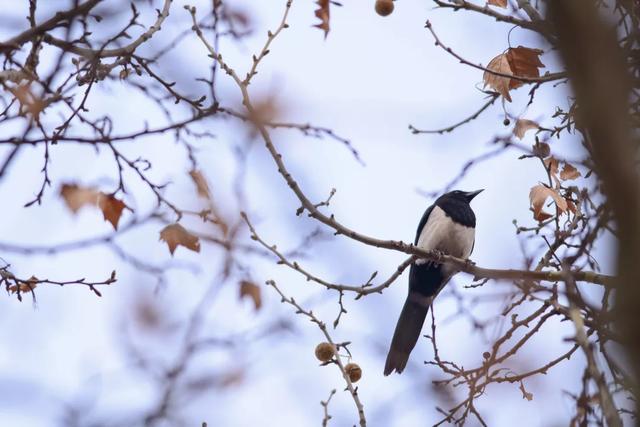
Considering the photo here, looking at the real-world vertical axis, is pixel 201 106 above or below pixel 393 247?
above

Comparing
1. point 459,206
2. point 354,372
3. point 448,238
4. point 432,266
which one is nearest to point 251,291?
point 354,372

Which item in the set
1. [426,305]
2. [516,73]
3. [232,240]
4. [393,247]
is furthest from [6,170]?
[426,305]

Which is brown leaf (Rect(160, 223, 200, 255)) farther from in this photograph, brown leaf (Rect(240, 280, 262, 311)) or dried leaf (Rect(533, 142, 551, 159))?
dried leaf (Rect(533, 142, 551, 159))

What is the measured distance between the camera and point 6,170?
2.41 m

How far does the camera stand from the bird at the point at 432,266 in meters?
6.15

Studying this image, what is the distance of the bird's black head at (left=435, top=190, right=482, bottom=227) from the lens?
21.5 ft

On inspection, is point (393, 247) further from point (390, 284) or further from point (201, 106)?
point (201, 106)

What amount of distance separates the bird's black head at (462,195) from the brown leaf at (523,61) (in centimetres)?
269

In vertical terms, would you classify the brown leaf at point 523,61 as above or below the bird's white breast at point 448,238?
below

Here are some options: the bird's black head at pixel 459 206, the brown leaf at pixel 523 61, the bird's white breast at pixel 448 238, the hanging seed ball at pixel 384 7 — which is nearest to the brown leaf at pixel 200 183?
the hanging seed ball at pixel 384 7

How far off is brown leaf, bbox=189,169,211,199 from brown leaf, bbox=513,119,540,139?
1.82 m

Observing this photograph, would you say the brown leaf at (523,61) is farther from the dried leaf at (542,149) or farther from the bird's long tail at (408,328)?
the bird's long tail at (408,328)

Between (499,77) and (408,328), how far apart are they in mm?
2482

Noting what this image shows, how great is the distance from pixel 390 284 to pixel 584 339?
199 cm
